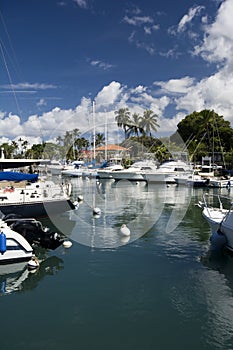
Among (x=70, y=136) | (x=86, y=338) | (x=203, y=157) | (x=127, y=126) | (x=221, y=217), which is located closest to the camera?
(x=86, y=338)

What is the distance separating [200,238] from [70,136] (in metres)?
147

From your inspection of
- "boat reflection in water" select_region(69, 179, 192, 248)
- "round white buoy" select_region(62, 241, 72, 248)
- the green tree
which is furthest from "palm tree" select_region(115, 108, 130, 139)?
"round white buoy" select_region(62, 241, 72, 248)

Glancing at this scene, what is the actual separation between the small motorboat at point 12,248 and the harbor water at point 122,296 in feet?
1.30

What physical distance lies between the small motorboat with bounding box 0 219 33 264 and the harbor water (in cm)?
40

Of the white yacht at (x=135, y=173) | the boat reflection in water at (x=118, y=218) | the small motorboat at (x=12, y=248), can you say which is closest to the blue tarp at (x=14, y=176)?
the boat reflection in water at (x=118, y=218)

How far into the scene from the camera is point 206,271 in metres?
15.4

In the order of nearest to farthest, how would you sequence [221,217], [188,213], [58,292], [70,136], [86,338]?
[86,338] → [58,292] → [221,217] → [188,213] → [70,136]

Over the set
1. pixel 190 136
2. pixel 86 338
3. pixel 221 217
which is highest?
pixel 190 136

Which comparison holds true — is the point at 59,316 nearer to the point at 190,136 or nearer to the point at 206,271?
the point at 206,271

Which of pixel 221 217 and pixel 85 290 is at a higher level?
pixel 221 217

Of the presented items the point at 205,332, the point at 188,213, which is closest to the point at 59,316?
the point at 205,332

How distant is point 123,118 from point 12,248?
10675 cm

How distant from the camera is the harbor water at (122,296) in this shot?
32.8 feet

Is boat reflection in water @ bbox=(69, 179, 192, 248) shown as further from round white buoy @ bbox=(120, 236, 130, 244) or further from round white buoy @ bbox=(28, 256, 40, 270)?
round white buoy @ bbox=(28, 256, 40, 270)
